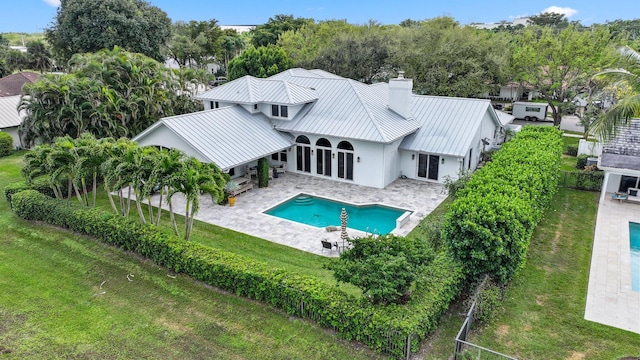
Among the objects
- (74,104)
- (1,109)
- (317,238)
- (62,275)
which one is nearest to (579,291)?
(317,238)

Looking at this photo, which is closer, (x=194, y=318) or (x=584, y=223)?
(x=194, y=318)

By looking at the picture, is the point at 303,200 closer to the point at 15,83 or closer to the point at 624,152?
the point at 624,152

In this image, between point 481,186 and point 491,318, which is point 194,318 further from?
point 481,186

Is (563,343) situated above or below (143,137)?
below

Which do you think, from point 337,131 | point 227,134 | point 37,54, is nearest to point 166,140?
point 227,134

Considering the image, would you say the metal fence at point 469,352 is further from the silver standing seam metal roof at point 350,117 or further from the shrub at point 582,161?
the shrub at point 582,161

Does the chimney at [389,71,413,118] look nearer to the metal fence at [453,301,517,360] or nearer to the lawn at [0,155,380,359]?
the lawn at [0,155,380,359]
